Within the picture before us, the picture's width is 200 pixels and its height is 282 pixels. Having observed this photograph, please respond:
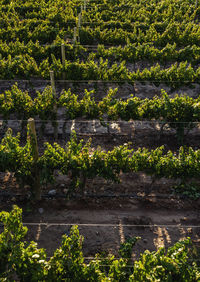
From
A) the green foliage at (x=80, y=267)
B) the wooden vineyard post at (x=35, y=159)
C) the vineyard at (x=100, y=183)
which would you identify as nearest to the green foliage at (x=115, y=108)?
Answer: the vineyard at (x=100, y=183)

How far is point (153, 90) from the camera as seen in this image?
1377cm

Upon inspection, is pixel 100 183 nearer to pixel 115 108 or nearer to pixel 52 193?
pixel 52 193

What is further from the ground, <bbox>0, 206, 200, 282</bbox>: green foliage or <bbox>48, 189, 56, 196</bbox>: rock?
<bbox>0, 206, 200, 282</bbox>: green foliage

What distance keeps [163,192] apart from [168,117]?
275 cm

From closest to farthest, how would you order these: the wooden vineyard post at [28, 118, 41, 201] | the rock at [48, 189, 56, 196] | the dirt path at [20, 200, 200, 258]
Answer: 1. the wooden vineyard post at [28, 118, 41, 201]
2. the dirt path at [20, 200, 200, 258]
3. the rock at [48, 189, 56, 196]

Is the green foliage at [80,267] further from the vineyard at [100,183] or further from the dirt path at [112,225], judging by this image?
the dirt path at [112,225]

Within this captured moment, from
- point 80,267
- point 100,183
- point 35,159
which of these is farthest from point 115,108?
point 80,267

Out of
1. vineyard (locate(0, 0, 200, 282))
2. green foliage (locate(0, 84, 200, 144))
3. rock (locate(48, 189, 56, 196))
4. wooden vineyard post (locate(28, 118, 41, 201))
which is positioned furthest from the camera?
green foliage (locate(0, 84, 200, 144))

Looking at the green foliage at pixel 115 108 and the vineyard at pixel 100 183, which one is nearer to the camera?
the vineyard at pixel 100 183

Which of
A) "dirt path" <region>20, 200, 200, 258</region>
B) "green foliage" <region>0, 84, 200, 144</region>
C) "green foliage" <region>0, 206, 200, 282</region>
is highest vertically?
"green foliage" <region>0, 84, 200, 144</region>

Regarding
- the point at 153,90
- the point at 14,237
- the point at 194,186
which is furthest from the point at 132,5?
the point at 14,237

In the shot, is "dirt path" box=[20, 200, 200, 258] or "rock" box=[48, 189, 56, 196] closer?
"dirt path" box=[20, 200, 200, 258]

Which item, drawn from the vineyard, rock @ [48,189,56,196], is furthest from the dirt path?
rock @ [48,189,56,196]

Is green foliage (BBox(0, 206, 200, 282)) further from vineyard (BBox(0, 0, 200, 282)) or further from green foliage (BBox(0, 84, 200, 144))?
green foliage (BBox(0, 84, 200, 144))
